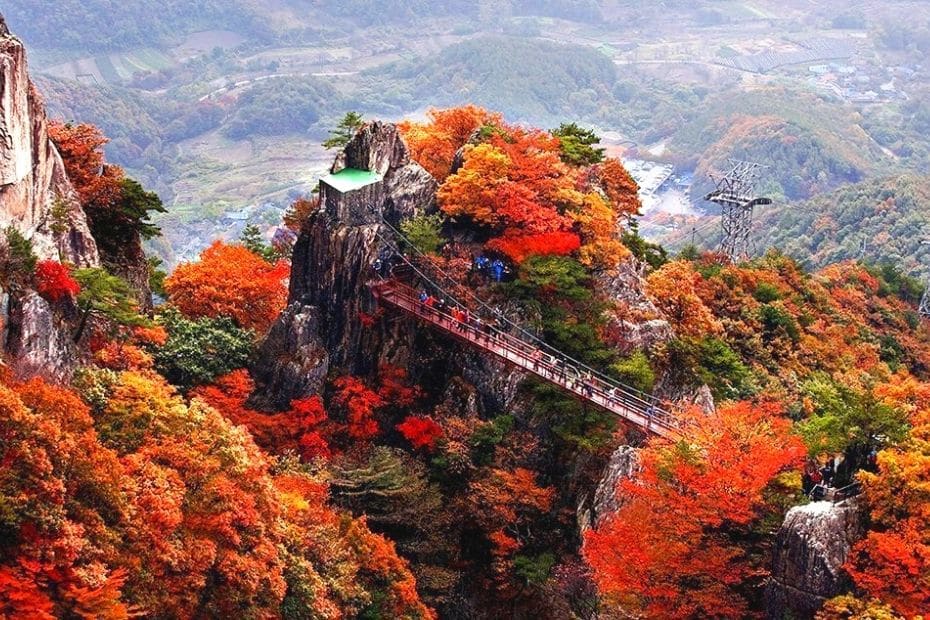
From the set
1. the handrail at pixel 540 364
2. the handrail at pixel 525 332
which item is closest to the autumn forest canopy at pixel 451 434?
the handrail at pixel 525 332

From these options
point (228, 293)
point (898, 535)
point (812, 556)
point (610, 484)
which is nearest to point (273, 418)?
point (228, 293)

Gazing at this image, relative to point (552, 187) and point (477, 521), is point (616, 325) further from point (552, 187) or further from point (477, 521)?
point (477, 521)

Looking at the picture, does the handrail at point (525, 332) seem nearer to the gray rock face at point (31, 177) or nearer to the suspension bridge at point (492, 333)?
the suspension bridge at point (492, 333)

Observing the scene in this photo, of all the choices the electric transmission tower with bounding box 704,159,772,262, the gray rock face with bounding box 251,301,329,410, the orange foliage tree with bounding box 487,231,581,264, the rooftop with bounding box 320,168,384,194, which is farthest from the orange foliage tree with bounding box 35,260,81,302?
the electric transmission tower with bounding box 704,159,772,262

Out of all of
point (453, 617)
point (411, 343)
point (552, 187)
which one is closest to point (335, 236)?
point (411, 343)

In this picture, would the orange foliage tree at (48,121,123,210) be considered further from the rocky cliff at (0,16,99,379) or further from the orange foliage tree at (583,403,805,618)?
the orange foliage tree at (583,403,805,618)

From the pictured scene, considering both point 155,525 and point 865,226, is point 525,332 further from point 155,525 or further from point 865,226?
point 865,226
